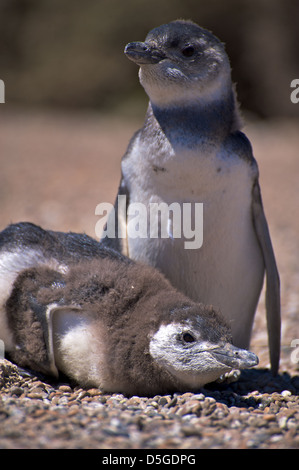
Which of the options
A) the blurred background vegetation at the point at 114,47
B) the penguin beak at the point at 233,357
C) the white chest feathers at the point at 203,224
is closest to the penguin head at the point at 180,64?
the white chest feathers at the point at 203,224

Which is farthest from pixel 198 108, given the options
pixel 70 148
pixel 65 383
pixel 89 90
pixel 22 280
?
pixel 89 90

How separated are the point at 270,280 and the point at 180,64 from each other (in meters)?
1.29

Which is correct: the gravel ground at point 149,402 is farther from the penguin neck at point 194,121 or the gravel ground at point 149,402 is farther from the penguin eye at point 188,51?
the penguin eye at point 188,51

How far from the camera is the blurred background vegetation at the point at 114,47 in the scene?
14289 millimetres

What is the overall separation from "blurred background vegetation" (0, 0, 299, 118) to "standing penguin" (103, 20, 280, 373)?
442 inches

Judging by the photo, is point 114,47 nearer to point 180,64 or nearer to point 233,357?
point 180,64

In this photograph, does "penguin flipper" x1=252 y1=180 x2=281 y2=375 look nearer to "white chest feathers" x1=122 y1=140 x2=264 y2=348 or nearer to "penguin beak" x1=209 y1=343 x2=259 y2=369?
"white chest feathers" x1=122 y1=140 x2=264 y2=348

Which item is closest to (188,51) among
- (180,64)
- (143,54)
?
(180,64)

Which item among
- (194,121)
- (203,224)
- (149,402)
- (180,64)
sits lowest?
(149,402)

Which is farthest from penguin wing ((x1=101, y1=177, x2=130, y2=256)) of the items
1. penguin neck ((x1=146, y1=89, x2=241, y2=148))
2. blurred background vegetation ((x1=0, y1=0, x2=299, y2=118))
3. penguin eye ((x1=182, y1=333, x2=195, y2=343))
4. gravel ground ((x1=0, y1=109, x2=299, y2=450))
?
blurred background vegetation ((x1=0, y1=0, x2=299, y2=118))

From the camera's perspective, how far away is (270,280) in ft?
11.7

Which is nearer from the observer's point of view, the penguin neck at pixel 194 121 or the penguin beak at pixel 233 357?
the penguin beak at pixel 233 357

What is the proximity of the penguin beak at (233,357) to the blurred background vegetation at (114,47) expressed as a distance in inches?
487

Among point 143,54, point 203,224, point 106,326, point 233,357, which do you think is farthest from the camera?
point 203,224
